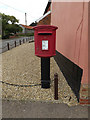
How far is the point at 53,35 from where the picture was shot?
2.92m

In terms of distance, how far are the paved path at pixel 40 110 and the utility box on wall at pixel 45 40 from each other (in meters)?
1.33

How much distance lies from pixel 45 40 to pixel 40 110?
176cm

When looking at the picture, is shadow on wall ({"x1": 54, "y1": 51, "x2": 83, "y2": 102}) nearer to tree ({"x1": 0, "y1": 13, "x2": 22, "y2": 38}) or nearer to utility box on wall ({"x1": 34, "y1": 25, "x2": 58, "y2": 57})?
utility box on wall ({"x1": 34, "y1": 25, "x2": 58, "y2": 57})

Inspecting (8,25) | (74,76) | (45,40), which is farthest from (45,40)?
(8,25)

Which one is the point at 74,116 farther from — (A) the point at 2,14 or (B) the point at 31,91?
(A) the point at 2,14

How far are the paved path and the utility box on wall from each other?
1.33 m

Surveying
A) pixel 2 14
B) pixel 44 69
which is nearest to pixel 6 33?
pixel 2 14

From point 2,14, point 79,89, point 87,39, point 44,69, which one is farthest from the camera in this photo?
point 2,14

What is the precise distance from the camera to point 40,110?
247 cm

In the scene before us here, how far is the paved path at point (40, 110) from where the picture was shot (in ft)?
7.60

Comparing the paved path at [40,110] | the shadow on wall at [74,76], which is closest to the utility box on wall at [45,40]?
the shadow on wall at [74,76]

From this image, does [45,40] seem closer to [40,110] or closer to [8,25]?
[40,110]

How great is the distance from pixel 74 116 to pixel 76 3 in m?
2.74

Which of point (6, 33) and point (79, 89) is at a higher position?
point (6, 33)
